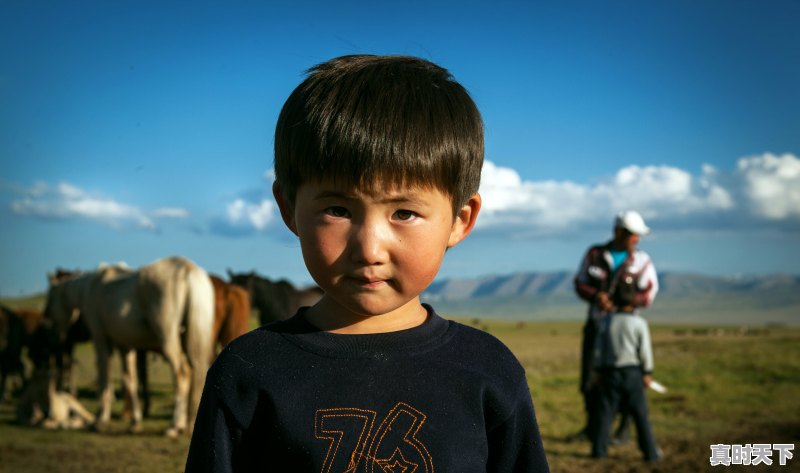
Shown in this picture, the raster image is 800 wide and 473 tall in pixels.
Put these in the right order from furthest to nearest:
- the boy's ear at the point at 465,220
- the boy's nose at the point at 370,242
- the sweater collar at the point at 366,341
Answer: the boy's ear at the point at 465,220
the sweater collar at the point at 366,341
the boy's nose at the point at 370,242

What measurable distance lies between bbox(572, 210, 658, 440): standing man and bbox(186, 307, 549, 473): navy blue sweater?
211 inches

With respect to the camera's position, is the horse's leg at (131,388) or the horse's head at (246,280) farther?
the horse's head at (246,280)

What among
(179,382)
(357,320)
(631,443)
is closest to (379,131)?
(357,320)

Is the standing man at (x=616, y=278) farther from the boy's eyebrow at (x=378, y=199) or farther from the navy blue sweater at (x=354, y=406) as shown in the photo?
the boy's eyebrow at (x=378, y=199)

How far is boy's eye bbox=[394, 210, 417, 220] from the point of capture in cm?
156

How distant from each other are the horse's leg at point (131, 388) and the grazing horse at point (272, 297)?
8.39 ft

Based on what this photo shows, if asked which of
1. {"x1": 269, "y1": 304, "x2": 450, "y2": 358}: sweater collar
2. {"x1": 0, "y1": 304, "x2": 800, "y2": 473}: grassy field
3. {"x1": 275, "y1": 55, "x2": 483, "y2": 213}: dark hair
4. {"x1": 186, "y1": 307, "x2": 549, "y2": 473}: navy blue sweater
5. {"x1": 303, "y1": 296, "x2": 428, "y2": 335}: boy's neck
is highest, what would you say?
{"x1": 275, "y1": 55, "x2": 483, "y2": 213}: dark hair

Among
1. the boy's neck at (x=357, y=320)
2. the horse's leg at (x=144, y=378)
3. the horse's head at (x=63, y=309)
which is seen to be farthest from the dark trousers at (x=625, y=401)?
the horse's head at (x=63, y=309)

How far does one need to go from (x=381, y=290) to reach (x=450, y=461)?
15.5 inches

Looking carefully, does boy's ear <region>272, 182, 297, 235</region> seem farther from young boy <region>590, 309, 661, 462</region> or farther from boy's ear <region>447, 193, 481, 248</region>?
young boy <region>590, 309, 661, 462</region>

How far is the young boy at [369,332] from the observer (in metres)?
1.54

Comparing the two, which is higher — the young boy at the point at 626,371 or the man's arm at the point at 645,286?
the man's arm at the point at 645,286

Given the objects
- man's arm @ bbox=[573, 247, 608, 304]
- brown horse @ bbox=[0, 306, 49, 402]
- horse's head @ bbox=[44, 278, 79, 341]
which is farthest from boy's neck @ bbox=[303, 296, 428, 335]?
brown horse @ bbox=[0, 306, 49, 402]

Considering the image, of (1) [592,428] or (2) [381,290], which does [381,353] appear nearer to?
(2) [381,290]
